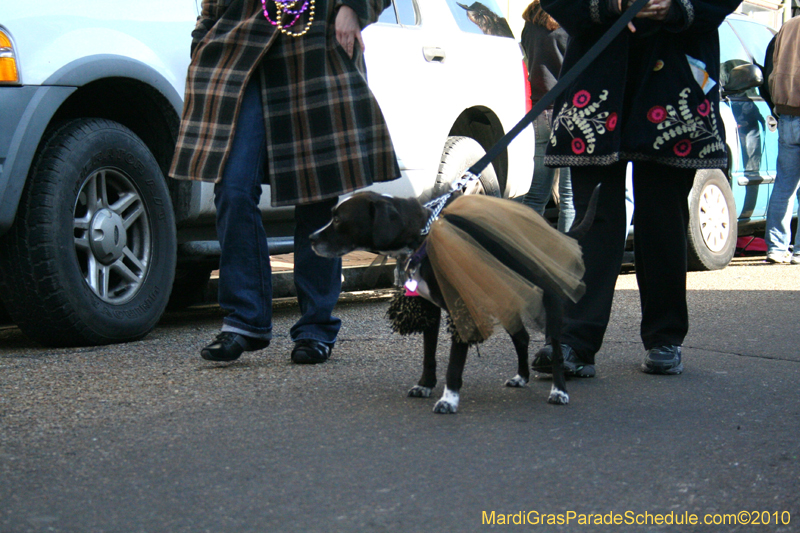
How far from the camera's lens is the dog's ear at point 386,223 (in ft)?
8.73

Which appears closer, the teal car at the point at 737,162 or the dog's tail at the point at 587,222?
the dog's tail at the point at 587,222

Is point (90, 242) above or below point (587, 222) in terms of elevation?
below

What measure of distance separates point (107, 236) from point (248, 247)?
659 millimetres

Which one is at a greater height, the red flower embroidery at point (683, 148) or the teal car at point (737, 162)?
the red flower embroidery at point (683, 148)

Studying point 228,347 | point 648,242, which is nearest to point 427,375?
point 228,347

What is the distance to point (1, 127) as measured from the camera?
3242mm

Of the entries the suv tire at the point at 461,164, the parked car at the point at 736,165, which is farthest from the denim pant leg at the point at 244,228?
the parked car at the point at 736,165

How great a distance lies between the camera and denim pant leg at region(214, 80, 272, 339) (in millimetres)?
3295

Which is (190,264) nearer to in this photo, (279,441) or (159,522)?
(279,441)

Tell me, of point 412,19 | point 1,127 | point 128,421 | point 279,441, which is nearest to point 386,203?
point 279,441

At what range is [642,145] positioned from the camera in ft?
10.4

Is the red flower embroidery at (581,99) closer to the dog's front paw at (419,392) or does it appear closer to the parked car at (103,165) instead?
the parked car at (103,165)

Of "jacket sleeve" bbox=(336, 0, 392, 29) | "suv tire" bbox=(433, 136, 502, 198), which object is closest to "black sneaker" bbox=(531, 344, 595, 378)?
"jacket sleeve" bbox=(336, 0, 392, 29)

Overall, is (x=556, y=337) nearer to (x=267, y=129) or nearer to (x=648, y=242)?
(x=648, y=242)
